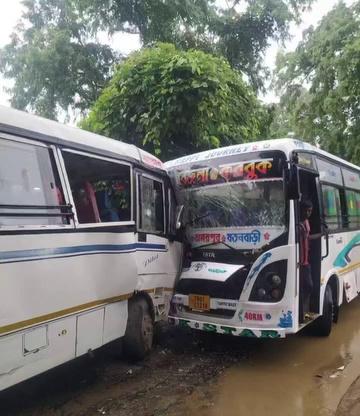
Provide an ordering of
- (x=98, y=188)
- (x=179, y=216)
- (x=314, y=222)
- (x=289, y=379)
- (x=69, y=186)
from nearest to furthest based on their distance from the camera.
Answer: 1. (x=69, y=186)
2. (x=98, y=188)
3. (x=289, y=379)
4. (x=179, y=216)
5. (x=314, y=222)

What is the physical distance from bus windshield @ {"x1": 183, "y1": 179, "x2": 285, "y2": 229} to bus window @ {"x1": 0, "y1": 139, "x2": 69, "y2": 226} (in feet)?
8.33

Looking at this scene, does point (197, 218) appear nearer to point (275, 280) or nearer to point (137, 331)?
point (275, 280)

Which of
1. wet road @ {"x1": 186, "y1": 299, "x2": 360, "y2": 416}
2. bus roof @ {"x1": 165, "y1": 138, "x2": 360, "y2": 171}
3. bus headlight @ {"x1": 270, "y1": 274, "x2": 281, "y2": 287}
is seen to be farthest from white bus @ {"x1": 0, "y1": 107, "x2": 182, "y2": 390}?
bus headlight @ {"x1": 270, "y1": 274, "x2": 281, "y2": 287}

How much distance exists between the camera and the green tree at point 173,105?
8.48m

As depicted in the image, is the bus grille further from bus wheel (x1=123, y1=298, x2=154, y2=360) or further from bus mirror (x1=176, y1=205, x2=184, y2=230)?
bus mirror (x1=176, y1=205, x2=184, y2=230)

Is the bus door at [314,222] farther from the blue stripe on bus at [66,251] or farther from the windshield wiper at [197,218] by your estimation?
the blue stripe on bus at [66,251]

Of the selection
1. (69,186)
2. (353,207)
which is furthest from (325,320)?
(69,186)

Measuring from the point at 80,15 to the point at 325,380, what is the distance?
14.9 m

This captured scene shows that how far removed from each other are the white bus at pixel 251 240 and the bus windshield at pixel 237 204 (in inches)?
0.5

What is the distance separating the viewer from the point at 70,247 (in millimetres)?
4312

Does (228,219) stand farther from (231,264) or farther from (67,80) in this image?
(67,80)

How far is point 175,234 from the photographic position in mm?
6520

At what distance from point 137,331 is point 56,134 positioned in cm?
258

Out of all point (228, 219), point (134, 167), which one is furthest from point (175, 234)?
point (134, 167)
